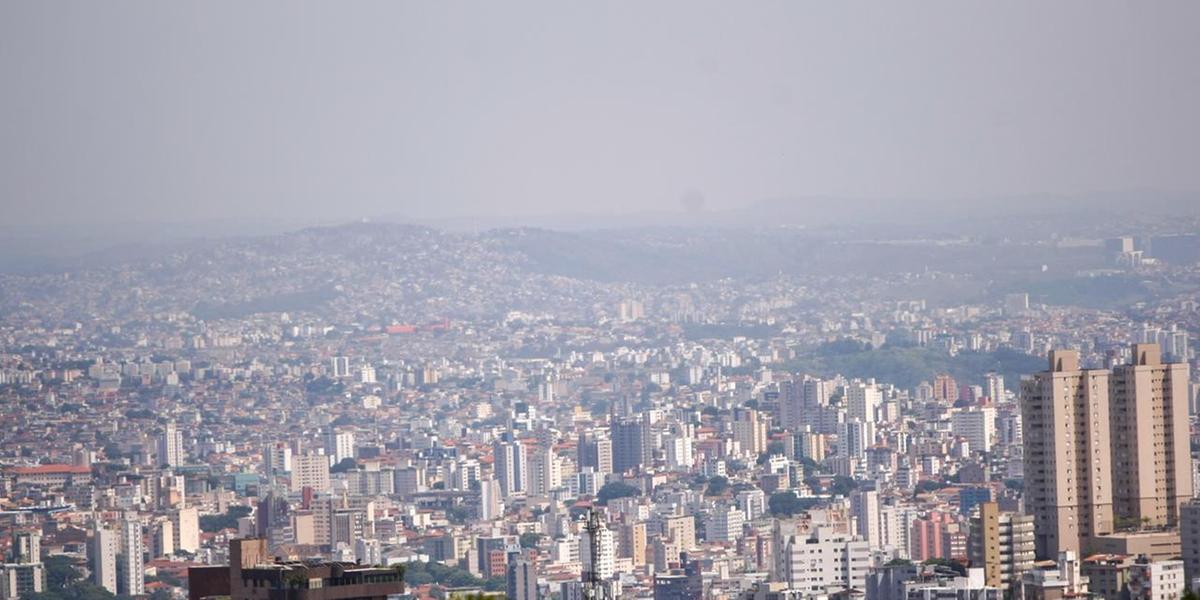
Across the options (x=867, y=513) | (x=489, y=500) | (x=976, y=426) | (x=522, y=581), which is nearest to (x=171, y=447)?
(x=489, y=500)

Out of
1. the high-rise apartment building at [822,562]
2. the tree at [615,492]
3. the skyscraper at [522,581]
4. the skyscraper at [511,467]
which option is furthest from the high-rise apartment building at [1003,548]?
the skyscraper at [511,467]

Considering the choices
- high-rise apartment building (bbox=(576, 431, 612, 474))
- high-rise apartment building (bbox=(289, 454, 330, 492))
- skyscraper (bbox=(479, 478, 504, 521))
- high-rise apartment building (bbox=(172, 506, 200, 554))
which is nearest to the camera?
high-rise apartment building (bbox=(172, 506, 200, 554))

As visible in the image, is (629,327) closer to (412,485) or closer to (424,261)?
(424,261)

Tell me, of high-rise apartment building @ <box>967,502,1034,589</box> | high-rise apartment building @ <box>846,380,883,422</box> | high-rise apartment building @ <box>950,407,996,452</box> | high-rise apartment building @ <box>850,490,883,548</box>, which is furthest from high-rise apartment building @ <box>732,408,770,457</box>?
high-rise apartment building @ <box>967,502,1034,589</box>

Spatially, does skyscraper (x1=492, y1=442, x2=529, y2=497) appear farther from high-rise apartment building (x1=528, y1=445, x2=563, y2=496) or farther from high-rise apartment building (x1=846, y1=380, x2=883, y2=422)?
high-rise apartment building (x1=846, y1=380, x2=883, y2=422)

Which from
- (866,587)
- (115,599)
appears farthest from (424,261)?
(866,587)
